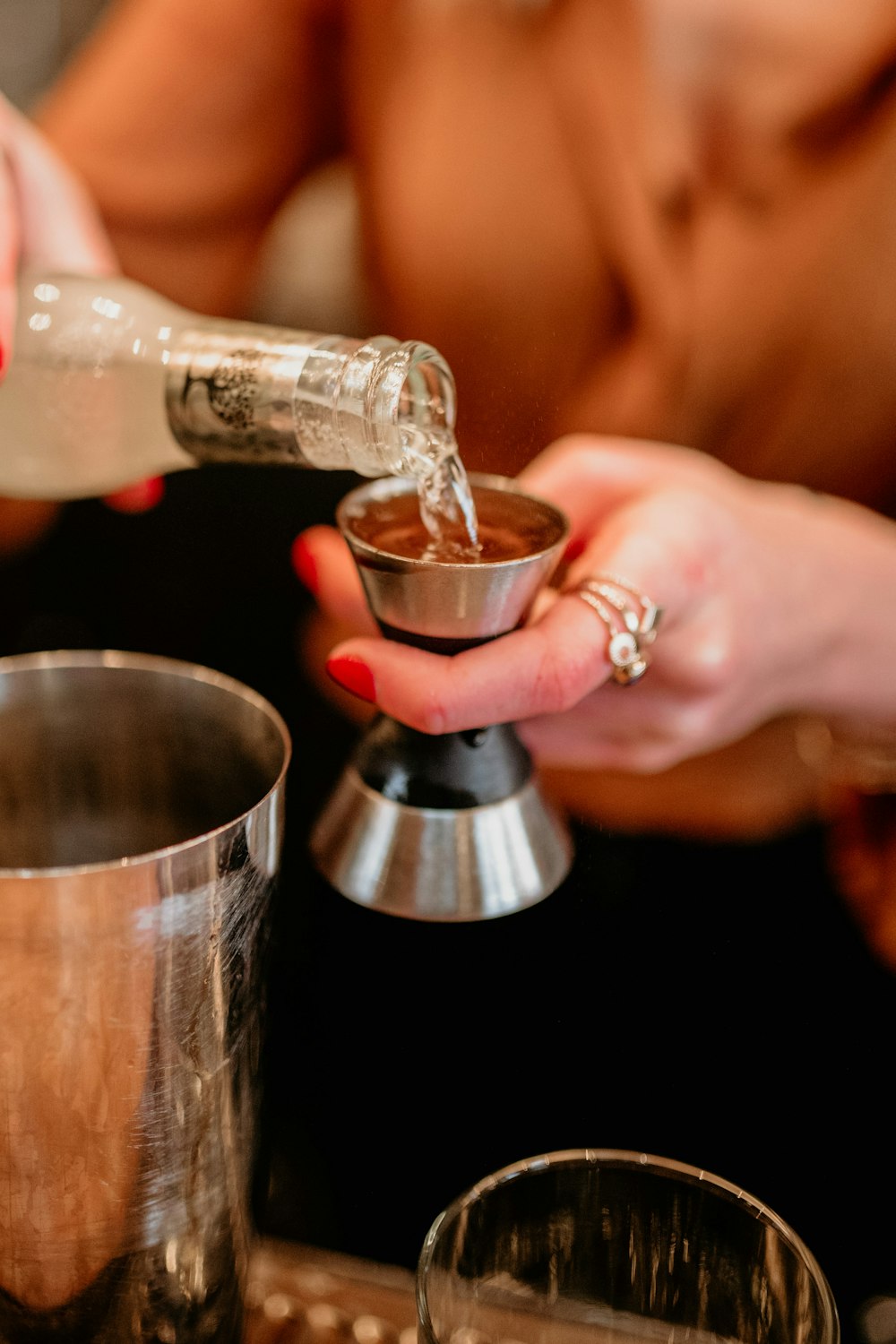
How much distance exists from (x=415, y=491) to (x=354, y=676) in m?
0.09

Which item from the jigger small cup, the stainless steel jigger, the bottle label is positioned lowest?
the stainless steel jigger

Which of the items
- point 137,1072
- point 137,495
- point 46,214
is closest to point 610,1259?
point 137,1072

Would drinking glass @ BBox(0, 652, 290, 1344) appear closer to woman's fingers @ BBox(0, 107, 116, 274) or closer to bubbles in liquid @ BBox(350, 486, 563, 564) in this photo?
bubbles in liquid @ BBox(350, 486, 563, 564)

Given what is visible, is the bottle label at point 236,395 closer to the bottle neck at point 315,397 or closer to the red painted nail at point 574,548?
the bottle neck at point 315,397

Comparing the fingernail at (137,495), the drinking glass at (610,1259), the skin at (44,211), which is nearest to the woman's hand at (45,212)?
the skin at (44,211)

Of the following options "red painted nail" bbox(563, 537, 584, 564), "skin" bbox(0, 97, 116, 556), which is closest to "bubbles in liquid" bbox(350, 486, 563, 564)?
"red painted nail" bbox(563, 537, 584, 564)

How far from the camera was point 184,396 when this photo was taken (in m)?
0.57

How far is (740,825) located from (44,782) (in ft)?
2.15

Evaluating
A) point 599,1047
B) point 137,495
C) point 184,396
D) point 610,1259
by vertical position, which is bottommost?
point 599,1047

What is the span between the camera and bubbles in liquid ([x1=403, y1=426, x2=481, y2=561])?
50 centimetres

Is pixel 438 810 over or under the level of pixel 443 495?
under

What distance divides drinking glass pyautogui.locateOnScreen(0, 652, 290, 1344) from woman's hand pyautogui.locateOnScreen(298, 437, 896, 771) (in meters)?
0.11

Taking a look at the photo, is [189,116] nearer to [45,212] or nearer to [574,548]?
[45,212]

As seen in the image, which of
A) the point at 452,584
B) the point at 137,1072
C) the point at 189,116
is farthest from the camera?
the point at 189,116
